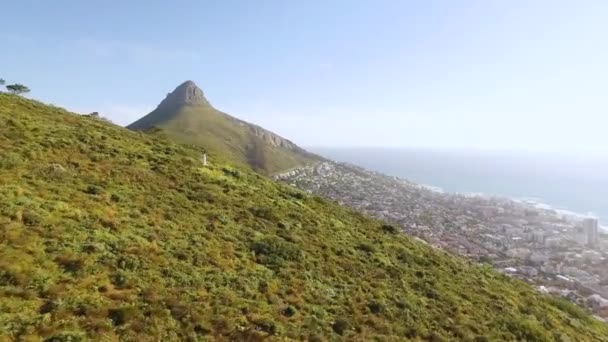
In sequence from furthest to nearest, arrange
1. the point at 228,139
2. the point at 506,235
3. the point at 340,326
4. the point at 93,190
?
the point at 228,139
the point at 506,235
the point at 93,190
the point at 340,326

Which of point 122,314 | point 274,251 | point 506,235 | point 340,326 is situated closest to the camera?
point 122,314

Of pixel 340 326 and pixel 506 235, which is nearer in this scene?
pixel 340 326

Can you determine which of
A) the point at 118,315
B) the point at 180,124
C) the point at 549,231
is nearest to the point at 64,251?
the point at 118,315

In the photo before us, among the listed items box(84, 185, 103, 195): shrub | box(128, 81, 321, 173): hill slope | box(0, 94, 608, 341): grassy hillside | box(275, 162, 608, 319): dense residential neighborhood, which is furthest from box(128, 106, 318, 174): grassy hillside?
box(84, 185, 103, 195): shrub

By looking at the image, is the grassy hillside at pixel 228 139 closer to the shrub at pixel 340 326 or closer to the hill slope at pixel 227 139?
the hill slope at pixel 227 139

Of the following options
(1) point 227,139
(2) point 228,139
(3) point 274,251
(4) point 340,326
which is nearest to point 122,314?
(4) point 340,326

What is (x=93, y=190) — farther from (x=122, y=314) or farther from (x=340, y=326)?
(x=340, y=326)

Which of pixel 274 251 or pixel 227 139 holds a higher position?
pixel 227 139

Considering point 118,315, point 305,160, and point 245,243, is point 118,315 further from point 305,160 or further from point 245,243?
point 305,160
